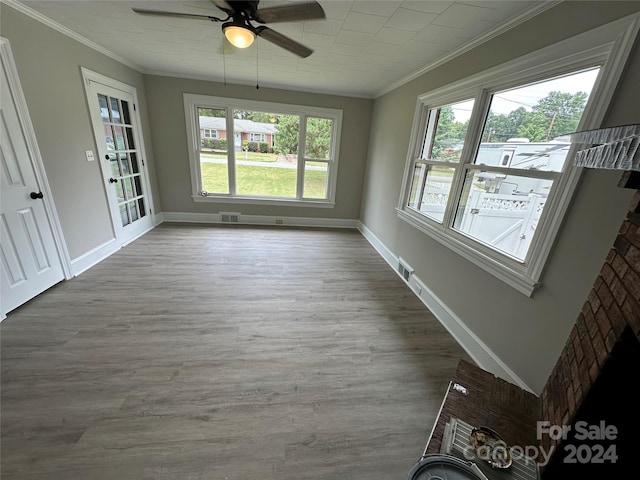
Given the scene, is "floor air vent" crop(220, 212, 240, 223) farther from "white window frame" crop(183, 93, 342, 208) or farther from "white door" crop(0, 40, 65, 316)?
"white door" crop(0, 40, 65, 316)

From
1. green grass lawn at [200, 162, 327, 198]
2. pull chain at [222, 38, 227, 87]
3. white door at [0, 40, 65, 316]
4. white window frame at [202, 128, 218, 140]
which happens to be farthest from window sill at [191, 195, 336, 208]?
white door at [0, 40, 65, 316]

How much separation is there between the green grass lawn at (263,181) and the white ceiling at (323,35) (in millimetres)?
1583

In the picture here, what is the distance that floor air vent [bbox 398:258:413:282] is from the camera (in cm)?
324

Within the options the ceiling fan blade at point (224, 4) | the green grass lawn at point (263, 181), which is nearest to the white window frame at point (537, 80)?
the ceiling fan blade at point (224, 4)

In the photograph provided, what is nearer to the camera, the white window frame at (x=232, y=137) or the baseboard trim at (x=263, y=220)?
the white window frame at (x=232, y=137)

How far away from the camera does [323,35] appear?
7.60 ft

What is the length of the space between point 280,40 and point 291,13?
1.46ft

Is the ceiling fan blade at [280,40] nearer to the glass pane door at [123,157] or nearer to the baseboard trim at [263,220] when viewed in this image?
the glass pane door at [123,157]

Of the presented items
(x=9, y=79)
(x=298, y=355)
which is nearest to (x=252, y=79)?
(x=9, y=79)

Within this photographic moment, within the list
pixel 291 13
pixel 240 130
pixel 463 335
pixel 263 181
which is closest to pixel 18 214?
pixel 291 13

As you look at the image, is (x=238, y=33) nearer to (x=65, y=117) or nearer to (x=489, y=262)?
(x=65, y=117)

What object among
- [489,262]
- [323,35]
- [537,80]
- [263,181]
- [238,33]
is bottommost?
[489,262]

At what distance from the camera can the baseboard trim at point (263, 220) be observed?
16.1ft

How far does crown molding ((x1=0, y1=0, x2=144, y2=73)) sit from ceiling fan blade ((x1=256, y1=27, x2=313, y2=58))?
2.08 metres
